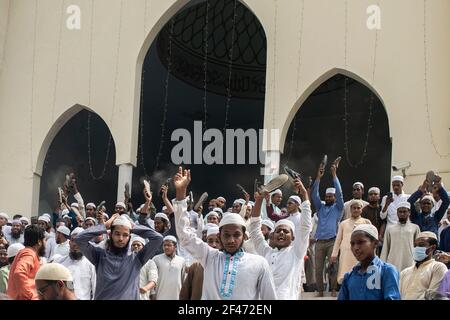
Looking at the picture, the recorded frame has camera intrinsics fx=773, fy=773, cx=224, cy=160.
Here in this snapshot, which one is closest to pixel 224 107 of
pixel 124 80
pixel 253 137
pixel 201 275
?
pixel 253 137

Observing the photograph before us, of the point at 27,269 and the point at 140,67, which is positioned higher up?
the point at 140,67

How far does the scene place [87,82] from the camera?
15164 mm

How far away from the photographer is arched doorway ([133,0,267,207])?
1883cm

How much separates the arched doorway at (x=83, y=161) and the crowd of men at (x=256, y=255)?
8042mm

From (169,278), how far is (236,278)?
3237 mm

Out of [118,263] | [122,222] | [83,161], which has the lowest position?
[118,263]

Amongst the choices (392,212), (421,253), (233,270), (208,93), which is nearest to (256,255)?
(233,270)

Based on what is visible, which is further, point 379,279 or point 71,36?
point 71,36

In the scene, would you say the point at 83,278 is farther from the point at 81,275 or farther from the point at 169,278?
the point at 169,278

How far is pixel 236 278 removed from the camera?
4535mm
